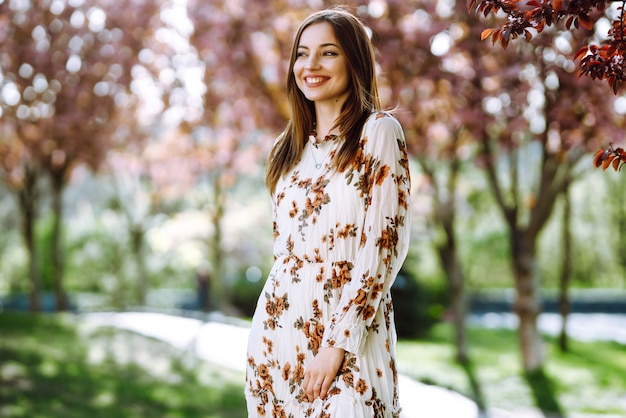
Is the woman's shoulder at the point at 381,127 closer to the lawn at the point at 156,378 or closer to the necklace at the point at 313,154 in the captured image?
the necklace at the point at 313,154

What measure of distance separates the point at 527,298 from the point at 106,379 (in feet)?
14.6

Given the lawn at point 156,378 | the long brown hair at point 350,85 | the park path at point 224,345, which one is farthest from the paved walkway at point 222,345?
the long brown hair at point 350,85

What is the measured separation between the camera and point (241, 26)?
9.87m

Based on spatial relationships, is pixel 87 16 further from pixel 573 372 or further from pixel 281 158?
pixel 281 158

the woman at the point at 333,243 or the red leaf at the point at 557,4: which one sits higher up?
the red leaf at the point at 557,4

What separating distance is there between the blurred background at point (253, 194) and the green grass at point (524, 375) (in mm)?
51

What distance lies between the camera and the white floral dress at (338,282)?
6.78 ft

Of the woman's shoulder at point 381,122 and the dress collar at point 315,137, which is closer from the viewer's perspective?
the woman's shoulder at point 381,122

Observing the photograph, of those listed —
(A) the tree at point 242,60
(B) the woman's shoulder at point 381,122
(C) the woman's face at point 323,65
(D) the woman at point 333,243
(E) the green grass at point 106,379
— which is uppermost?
(A) the tree at point 242,60

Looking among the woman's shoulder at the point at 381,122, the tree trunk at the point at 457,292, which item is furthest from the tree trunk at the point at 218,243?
the woman's shoulder at the point at 381,122

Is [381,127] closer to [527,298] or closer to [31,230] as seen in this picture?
[527,298]

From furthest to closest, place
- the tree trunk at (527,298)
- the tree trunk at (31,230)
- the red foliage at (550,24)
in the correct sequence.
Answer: the tree trunk at (31,230), the tree trunk at (527,298), the red foliage at (550,24)

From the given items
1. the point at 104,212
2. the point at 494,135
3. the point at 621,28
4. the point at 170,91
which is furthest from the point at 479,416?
the point at 104,212

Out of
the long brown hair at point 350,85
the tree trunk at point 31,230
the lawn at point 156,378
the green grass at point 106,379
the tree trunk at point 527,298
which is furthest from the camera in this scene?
the tree trunk at point 31,230
